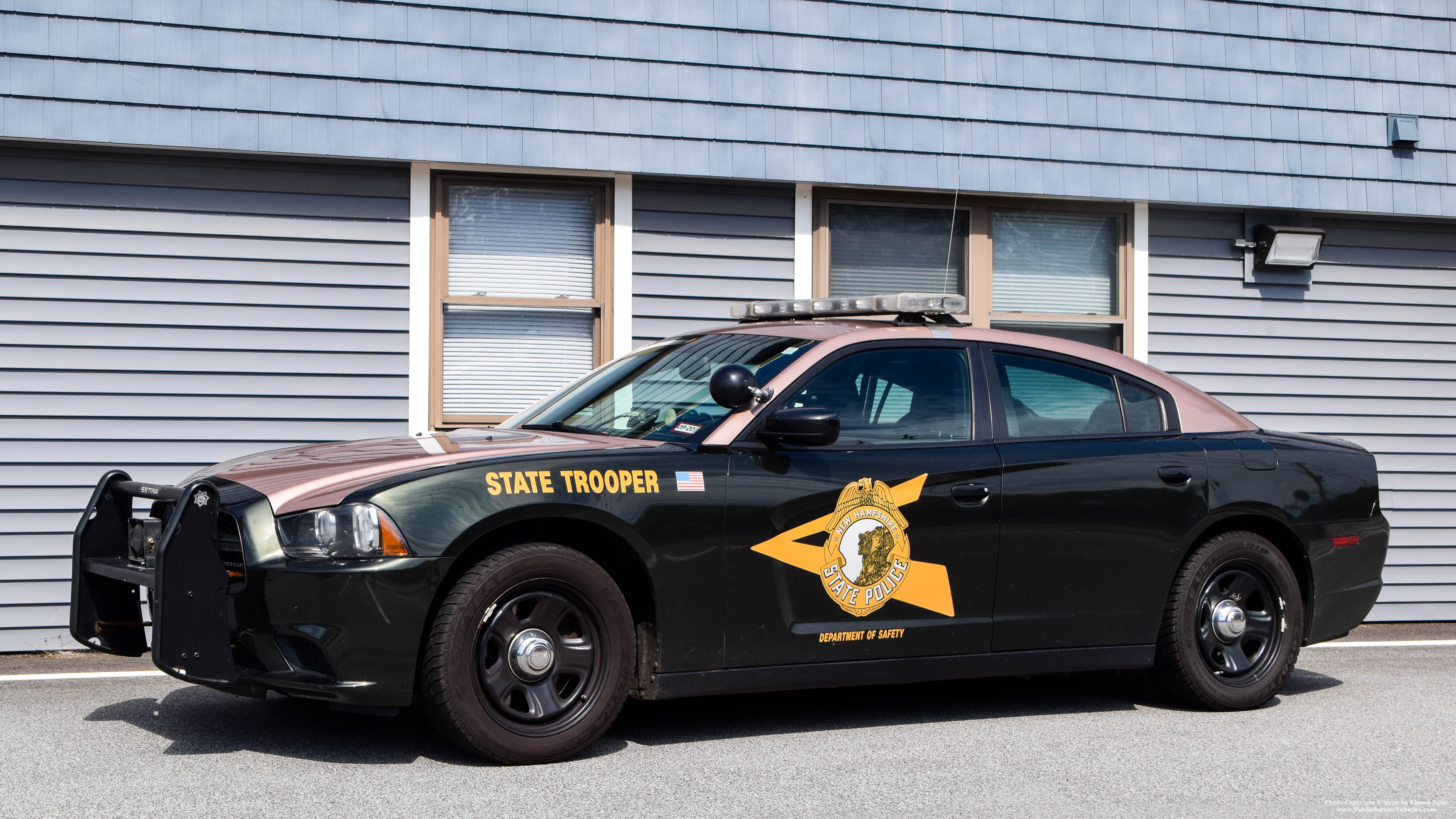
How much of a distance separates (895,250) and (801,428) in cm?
398

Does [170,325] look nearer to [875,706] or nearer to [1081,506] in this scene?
[875,706]

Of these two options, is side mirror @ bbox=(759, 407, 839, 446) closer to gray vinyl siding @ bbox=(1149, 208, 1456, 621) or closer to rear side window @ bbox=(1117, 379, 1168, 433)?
rear side window @ bbox=(1117, 379, 1168, 433)

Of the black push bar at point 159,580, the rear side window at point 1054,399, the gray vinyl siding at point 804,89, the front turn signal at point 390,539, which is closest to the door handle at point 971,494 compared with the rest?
the rear side window at point 1054,399

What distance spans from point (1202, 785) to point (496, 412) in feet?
14.9

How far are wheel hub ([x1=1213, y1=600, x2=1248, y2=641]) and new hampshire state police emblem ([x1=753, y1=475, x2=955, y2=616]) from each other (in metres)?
1.28

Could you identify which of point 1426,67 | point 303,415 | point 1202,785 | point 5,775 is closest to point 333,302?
point 303,415

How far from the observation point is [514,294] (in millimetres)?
8055

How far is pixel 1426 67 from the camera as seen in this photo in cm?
939

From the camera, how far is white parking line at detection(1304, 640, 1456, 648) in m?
8.05

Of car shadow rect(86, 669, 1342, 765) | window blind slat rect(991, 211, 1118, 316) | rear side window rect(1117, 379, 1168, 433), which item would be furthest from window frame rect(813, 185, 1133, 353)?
car shadow rect(86, 669, 1342, 765)

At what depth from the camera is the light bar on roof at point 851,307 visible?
5.82 m

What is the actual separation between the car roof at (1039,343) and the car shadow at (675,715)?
1.17 m

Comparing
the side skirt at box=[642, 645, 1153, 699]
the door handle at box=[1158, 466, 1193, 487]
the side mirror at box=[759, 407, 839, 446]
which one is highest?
the side mirror at box=[759, 407, 839, 446]

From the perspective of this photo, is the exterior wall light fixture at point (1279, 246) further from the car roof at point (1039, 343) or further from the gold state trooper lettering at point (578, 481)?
the gold state trooper lettering at point (578, 481)
